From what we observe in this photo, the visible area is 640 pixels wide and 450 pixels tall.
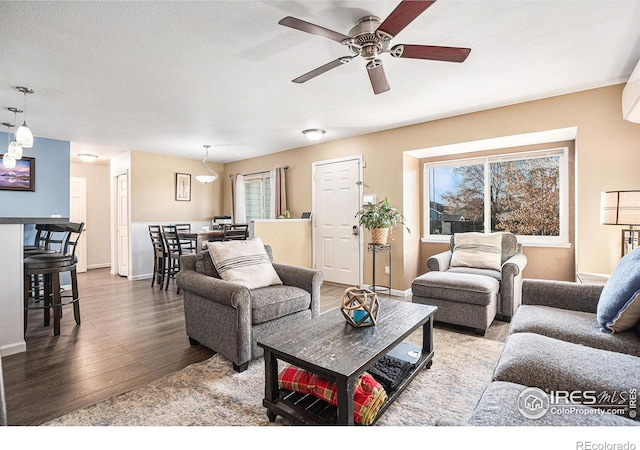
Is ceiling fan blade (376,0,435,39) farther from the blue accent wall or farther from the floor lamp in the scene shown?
the blue accent wall

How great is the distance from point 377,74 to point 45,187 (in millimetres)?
5374

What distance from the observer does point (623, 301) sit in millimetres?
1550

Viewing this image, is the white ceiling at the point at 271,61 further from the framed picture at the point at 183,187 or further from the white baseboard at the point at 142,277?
the white baseboard at the point at 142,277

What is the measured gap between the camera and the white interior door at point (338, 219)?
4910 millimetres

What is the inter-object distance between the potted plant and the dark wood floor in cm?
110

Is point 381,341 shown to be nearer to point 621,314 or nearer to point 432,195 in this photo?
point 621,314

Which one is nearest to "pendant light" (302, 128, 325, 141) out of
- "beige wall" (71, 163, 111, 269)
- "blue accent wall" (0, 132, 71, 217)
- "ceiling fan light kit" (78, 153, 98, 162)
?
"blue accent wall" (0, 132, 71, 217)

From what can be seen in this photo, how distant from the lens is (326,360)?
144cm

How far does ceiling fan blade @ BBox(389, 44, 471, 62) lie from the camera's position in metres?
1.89

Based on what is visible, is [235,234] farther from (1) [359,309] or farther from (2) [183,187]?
(1) [359,309]

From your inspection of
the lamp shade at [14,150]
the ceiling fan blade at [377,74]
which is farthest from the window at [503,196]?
the lamp shade at [14,150]

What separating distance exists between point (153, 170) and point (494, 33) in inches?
232

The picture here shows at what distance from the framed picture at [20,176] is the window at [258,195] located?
343 centimetres

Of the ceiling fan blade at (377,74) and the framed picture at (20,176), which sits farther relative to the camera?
the framed picture at (20,176)
